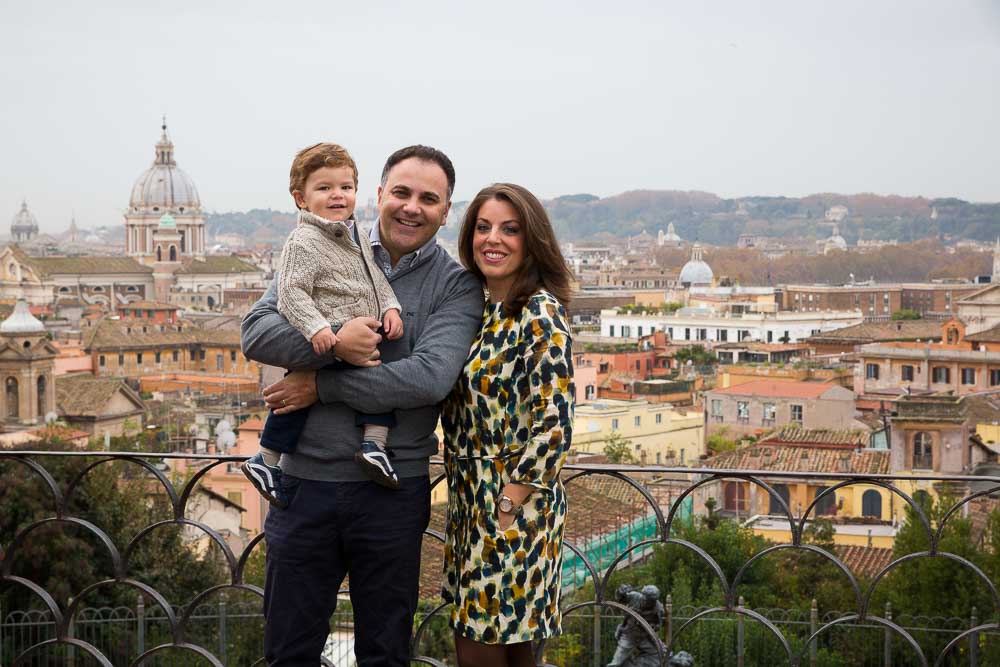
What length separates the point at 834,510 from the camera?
13.8m

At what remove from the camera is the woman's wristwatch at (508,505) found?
1.26 m

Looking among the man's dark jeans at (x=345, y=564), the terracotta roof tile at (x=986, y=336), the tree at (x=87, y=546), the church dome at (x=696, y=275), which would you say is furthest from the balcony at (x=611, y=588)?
the church dome at (x=696, y=275)

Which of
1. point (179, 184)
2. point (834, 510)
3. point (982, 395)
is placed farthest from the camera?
point (179, 184)

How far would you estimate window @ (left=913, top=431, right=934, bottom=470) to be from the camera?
14.7m

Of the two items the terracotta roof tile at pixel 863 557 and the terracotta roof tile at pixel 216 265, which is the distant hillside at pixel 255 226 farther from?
the terracotta roof tile at pixel 863 557

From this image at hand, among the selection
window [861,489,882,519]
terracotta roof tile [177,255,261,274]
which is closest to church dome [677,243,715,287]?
terracotta roof tile [177,255,261,274]

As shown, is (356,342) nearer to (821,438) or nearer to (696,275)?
(821,438)

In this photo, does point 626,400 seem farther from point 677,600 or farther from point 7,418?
point 677,600

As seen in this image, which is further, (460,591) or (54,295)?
(54,295)

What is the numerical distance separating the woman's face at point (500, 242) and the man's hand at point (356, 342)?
14 centimetres

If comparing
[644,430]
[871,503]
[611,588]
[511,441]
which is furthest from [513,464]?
[644,430]

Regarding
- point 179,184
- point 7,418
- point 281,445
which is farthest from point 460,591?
point 179,184

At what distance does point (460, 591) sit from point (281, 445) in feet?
0.78

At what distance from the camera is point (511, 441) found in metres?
1.28
